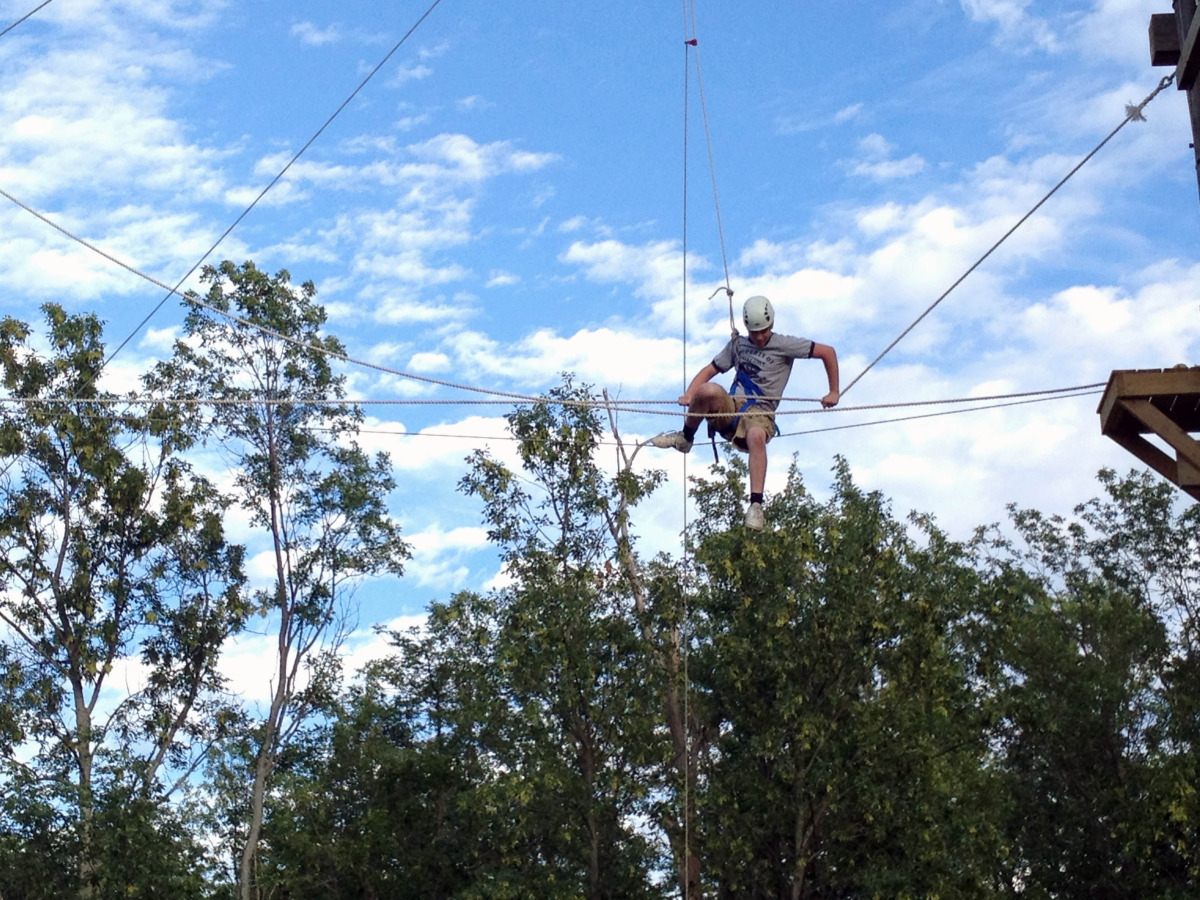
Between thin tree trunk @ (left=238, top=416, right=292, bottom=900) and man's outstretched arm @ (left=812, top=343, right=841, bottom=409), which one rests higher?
thin tree trunk @ (left=238, top=416, right=292, bottom=900)

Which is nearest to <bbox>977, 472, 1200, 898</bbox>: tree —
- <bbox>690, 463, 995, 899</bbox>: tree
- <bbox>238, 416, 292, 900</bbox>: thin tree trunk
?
<bbox>690, 463, 995, 899</bbox>: tree

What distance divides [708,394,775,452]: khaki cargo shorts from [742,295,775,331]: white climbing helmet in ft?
1.35

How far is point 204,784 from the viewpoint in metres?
25.7

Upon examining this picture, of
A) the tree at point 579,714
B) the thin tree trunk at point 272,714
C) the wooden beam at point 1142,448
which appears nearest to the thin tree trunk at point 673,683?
the tree at point 579,714

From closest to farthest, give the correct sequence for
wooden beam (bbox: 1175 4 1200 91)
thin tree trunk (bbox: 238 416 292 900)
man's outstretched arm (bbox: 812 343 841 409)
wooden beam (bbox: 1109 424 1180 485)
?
wooden beam (bbox: 1175 4 1200 91)
wooden beam (bbox: 1109 424 1180 485)
man's outstretched arm (bbox: 812 343 841 409)
thin tree trunk (bbox: 238 416 292 900)

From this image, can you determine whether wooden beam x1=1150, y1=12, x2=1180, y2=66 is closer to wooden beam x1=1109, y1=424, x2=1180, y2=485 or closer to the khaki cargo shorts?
wooden beam x1=1109, y1=424, x2=1180, y2=485

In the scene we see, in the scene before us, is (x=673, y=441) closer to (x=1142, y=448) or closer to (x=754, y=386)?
(x=754, y=386)

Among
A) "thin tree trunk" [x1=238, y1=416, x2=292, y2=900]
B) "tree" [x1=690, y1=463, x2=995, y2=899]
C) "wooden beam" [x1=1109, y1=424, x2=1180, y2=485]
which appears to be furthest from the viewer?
"thin tree trunk" [x1=238, y1=416, x2=292, y2=900]

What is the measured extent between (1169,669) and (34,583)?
663 inches

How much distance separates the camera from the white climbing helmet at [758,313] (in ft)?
28.4

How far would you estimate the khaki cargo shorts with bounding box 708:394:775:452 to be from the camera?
869cm

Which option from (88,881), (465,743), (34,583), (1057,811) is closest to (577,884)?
(465,743)

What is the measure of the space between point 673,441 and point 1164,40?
354cm

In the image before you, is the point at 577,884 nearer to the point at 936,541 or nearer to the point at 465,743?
the point at 465,743
